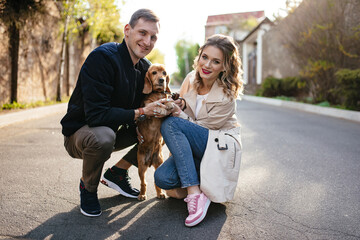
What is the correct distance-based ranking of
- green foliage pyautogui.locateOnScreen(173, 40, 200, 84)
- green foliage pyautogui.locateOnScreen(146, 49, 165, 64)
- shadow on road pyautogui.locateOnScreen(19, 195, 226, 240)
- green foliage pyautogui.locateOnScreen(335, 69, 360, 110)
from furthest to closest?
green foliage pyautogui.locateOnScreen(173, 40, 200, 84), green foliage pyautogui.locateOnScreen(146, 49, 165, 64), green foliage pyautogui.locateOnScreen(335, 69, 360, 110), shadow on road pyautogui.locateOnScreen(19, 195, 226, 240)

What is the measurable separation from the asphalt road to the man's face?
1494mm

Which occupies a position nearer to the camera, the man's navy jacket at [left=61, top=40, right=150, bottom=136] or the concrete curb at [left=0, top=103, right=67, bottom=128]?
the man's navy jacket at [left=61, top=40, right=150, bottom=136]

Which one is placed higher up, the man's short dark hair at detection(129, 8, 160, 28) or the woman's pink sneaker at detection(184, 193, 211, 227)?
the man's short dark hair at detection(129, 8, 160, 28)

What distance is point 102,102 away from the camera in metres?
2.69

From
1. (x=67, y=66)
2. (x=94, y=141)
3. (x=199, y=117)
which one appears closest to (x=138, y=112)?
(x=94, y=141)

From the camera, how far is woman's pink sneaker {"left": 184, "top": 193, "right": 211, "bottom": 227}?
102 inches

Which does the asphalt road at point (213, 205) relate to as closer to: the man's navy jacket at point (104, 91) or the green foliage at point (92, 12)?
the man's navy jacket at point (104, 91)

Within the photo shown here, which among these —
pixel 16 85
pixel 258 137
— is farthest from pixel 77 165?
pixel 16 85

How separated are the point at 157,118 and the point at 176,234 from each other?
1.22 meters

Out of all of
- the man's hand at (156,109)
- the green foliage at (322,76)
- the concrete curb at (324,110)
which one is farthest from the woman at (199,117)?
the green foliage at (322,76)

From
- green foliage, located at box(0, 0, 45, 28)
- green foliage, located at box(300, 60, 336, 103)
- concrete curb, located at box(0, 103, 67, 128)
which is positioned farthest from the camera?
green foliage, located at box(300, 60, 336, 103)

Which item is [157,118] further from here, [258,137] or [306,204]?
[258,137]

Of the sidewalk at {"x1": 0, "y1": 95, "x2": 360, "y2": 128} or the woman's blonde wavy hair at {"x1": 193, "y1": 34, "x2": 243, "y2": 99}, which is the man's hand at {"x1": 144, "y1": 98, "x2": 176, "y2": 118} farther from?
the sidewalk at {"x1": 0, "y1": 95, "x2": 360, "y2": 128}

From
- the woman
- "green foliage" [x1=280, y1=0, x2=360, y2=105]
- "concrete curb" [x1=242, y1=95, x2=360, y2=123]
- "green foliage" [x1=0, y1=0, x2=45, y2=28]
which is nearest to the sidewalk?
"concrete curb" [x1=242, y1=95, x2=360, y2=123]
